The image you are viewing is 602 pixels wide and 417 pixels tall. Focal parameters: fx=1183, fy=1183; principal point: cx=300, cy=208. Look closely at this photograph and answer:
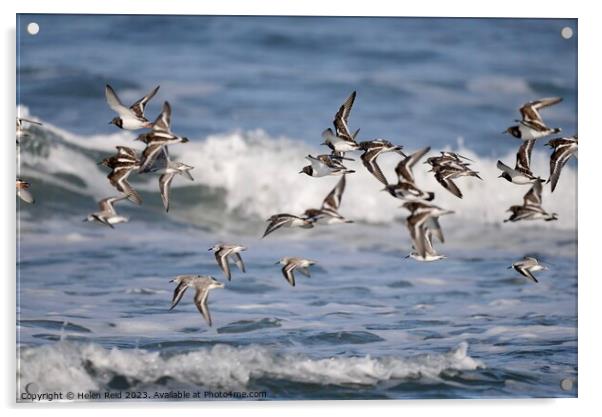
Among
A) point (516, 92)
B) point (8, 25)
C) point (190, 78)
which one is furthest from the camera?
point (190, 78)

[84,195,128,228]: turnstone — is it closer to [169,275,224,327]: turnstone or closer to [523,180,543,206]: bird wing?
[169,275,224,327]: turnstone

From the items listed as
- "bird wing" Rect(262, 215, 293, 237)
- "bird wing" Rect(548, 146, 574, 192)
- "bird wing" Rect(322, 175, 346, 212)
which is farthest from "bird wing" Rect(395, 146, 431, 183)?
"bird wing" Rect(548, 146, 574, 192)

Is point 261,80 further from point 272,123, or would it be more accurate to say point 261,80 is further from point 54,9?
point 54,9

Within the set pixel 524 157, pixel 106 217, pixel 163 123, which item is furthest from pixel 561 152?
pixel 106 217

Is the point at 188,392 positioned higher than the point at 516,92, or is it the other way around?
the point at 516,92

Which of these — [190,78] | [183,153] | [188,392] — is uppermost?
[190,78]

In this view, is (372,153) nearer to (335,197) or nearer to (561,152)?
(335,197)

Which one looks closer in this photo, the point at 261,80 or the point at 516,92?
the point at 516,92

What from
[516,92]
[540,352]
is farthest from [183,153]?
[540,352]
